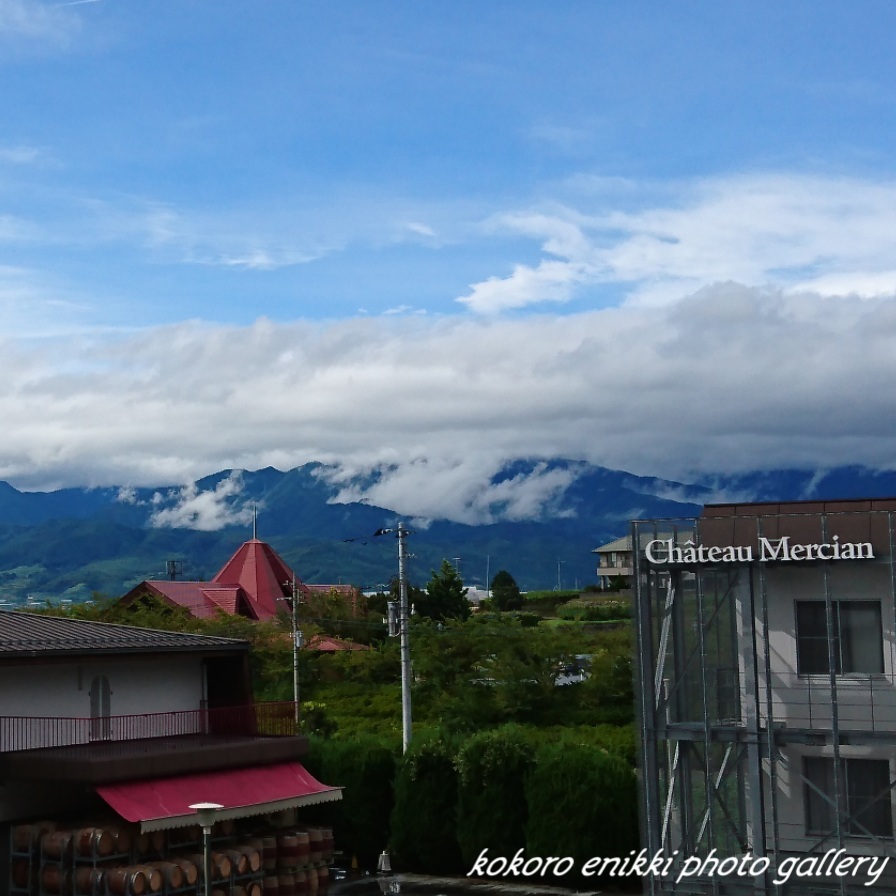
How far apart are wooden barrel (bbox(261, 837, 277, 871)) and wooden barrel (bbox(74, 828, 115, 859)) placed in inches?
185

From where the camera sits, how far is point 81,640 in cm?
3441

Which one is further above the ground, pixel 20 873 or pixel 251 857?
pixel 20 873

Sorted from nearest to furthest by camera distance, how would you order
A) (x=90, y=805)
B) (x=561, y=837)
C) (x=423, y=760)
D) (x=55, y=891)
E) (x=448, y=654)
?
(x=55, y=891)
(x=90, y=805)
(x=561, y=837)
(x=423, y=760)
(x=448, y=654)

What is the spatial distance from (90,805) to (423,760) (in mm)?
10058

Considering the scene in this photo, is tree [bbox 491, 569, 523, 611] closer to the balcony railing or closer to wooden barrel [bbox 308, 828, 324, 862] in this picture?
the balcony railing

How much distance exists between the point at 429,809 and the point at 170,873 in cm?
1053

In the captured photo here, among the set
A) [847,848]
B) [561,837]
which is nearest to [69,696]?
[561,837]

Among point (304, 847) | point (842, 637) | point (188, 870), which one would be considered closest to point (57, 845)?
point (188, 870)

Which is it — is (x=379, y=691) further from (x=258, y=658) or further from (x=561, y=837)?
(x=561, y=837)

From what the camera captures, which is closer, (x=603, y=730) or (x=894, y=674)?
(x=894, y=674)

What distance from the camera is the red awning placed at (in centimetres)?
3102

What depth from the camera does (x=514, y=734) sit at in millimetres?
38781

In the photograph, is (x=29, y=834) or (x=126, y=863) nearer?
(x=126, y=863)

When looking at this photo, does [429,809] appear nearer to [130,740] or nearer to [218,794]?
[218,794]
